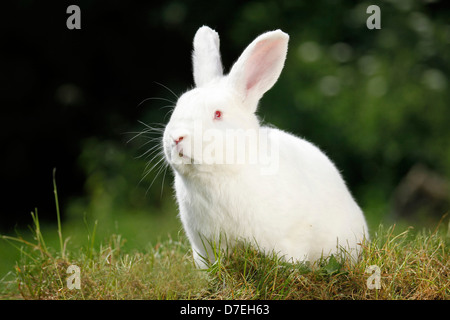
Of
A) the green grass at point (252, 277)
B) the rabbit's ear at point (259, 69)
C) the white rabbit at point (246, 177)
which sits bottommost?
the green grass at point (252, 277)

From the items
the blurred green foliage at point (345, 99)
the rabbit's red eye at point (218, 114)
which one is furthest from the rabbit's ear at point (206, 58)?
the blurred green foliage at point (345, 99)

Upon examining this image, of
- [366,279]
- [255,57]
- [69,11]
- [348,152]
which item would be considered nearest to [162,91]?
[69,11]

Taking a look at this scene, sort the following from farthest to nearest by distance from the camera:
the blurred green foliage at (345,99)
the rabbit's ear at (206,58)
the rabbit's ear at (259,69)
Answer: the blurred green foliage at (345,99) < the rabbit's ear at (206,58) < the rabbit's ear at (259,69)

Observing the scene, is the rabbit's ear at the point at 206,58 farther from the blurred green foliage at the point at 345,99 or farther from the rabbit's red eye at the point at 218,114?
the blurred green foliage at the point at 345,99

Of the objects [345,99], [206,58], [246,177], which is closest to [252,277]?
[246,177]

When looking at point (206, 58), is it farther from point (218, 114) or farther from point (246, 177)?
point (246, 177)

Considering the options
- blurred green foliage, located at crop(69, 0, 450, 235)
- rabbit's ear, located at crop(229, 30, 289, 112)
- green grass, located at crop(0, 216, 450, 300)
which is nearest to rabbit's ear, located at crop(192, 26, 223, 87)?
rabbit's ear, located at crop(229, 30, 289, 112)

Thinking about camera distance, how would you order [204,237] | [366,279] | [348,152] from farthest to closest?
[348,152] → [204,237] → [366,279]
